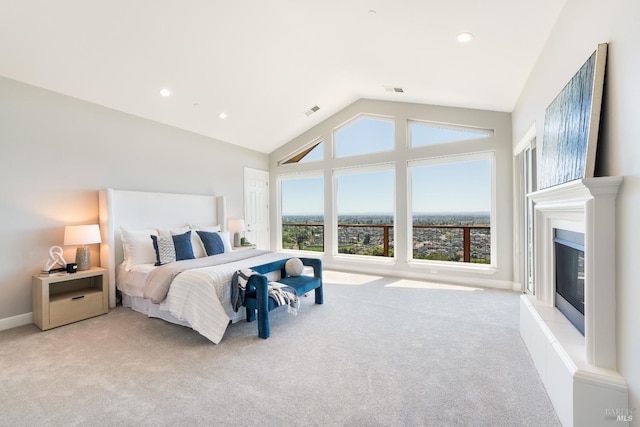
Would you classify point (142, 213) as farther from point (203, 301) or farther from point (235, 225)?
point (203, 301)

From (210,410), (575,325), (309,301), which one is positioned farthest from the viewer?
(309,301)

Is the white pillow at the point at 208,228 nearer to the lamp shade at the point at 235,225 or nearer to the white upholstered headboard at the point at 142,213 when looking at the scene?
the white upholstered headboard at the point at 142,213

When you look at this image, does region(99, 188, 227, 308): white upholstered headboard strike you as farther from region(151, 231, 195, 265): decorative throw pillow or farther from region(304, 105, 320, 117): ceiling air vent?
region(304, 105, 320, 117): ceiling air vent

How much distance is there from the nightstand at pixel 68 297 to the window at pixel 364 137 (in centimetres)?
444

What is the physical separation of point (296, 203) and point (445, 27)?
180 inches

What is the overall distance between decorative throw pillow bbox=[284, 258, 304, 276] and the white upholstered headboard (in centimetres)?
216

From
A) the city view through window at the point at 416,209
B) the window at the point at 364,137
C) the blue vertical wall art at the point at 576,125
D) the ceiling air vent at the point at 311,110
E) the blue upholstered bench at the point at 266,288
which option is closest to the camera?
the blue vertical wall art at the point at 576,125

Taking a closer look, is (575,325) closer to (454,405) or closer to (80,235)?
(454,405)

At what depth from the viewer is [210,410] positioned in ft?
5.87

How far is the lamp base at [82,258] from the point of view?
3.44 m

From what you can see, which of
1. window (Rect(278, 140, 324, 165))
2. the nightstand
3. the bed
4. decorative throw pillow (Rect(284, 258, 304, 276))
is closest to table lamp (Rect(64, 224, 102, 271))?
the nightstand

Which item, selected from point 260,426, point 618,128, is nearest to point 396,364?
point 260,426

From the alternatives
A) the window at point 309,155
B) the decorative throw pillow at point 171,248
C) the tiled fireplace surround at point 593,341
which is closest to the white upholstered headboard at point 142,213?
the decorative throw pillow at point 171,248

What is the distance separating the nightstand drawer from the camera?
10.3 feet
